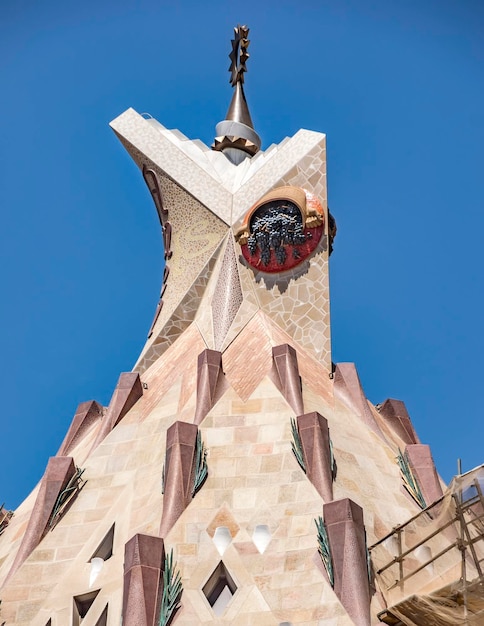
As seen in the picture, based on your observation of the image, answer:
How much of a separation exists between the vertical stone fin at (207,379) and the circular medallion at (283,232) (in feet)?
11.9

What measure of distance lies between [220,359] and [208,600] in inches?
222

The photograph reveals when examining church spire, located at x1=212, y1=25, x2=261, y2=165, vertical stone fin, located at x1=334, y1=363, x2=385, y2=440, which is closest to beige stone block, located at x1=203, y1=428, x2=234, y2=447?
vertical stone fin, located at x1=334, y1=363, x2=385, y2=440

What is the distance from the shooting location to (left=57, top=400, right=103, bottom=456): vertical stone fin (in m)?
22.2

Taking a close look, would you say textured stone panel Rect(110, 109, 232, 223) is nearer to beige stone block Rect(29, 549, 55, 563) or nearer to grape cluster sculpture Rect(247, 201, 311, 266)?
grape cluster sculpture Rect(247, 201, 311, 266)

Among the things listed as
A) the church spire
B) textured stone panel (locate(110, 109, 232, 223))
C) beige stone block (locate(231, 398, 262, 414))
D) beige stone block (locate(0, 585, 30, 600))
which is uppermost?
the church spire

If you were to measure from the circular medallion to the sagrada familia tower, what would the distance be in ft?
0.15

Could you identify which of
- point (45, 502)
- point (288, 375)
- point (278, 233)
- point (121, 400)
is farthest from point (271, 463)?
point (278, 233)

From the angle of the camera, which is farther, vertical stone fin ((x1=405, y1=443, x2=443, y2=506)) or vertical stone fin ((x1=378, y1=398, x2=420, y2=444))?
vertical stone fin ((x1=378, y1=398, x2=420, y2=444))

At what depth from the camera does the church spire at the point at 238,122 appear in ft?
94.4

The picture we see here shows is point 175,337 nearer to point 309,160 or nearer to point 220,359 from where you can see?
point 220,359

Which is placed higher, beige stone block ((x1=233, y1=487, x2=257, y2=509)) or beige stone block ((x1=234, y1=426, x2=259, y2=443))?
beige stone block ((x1=234, y1=426, x2=259, y2=443))

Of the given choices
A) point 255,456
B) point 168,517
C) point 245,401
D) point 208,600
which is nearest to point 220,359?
point 245,401

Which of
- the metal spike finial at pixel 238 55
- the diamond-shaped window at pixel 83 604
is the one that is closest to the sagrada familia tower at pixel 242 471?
the diamond-shaped window at pixel 83 604

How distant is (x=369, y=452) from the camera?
1964 cm
